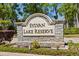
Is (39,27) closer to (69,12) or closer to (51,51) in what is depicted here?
(51,51)

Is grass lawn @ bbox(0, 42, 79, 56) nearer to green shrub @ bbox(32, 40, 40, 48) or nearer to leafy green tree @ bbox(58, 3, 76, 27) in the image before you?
green shrub @ bbox(32, 40, 40, 48)

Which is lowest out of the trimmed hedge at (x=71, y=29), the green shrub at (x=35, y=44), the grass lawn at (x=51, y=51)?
the grass lawn at (x=51, y=51)

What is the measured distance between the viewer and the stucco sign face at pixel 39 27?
9.73 meters

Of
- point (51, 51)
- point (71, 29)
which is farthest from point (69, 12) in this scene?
point (51, 51)

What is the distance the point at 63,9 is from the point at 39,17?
2.70 feet

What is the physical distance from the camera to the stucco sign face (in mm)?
9734

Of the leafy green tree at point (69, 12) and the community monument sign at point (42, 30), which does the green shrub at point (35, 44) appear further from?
the leafy green tree at point (69, 12)

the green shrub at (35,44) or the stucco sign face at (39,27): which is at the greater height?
the stucco sign face at (39,27)

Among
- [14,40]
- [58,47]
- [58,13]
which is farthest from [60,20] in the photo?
[14,40]

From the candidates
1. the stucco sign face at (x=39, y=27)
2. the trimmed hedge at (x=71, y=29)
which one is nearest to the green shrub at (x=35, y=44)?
the stucco sign face at (x=39, y=27)

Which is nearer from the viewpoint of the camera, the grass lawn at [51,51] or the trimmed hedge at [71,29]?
the grass lawn at [51,51]

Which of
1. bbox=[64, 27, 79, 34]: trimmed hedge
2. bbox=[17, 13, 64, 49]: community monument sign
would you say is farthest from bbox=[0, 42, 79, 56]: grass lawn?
bbox=[64, 27, 79, 34]: trimmed hedge

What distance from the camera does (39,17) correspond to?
975cm

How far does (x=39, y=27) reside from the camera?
383 inches
